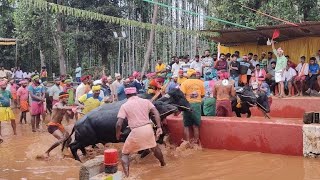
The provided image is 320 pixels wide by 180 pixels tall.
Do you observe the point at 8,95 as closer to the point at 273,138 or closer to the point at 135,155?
the point at 135,155

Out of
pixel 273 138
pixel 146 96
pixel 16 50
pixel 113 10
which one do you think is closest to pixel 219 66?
pixel 146 96

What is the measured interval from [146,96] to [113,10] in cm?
1655

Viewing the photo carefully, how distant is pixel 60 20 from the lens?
2572 cm

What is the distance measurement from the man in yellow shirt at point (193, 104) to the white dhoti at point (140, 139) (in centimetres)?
229

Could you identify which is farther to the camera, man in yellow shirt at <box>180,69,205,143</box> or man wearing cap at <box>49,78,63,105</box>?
man wearing cap at <box>49,78,63,105</box>

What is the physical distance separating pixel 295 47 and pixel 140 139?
38.0ft

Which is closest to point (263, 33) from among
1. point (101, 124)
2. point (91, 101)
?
point (91, 101)

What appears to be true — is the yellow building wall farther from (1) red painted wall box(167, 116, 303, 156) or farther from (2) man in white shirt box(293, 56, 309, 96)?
(1) red painted wall box(167, 116, 303, 156)

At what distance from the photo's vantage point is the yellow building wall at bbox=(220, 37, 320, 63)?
53.5 ft

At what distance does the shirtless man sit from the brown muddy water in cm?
166

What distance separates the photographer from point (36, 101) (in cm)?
1338

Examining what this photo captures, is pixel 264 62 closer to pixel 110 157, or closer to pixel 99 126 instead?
pixel 99 126

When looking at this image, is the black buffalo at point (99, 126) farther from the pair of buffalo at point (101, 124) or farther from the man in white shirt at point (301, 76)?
the man in white shirt at point (301, 76)

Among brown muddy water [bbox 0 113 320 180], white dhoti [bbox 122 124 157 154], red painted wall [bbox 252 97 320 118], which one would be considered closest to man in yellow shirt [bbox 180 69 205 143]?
brown muddy water [bbox 0 113 320 180]
